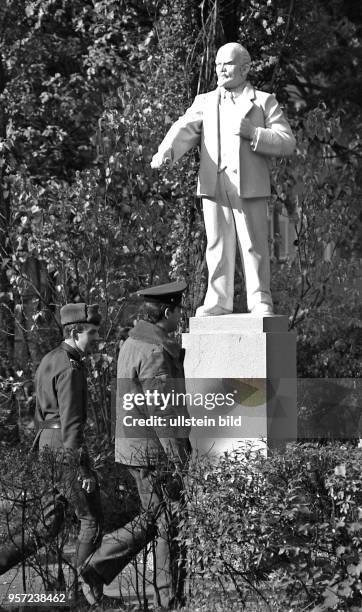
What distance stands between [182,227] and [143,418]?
485 centimetres

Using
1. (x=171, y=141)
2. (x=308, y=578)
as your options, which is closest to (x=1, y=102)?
(x=171, y=141)

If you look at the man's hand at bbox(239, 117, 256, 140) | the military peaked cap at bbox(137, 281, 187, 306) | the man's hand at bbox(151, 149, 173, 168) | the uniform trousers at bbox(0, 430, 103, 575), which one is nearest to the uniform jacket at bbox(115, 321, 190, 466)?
the military peaked cap at bbox(137, 281, 187, 306)

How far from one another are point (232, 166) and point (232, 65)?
26.3 inches

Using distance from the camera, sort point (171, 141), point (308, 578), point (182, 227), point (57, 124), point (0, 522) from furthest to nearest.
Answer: point (57, 124) < point (182, 227) < point (171, 141) < point (0, 522) < point (308, 578)

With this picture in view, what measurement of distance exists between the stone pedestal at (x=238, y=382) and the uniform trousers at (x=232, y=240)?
0.24 metres

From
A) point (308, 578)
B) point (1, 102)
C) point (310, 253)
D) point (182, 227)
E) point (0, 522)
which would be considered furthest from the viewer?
point (1, 102)

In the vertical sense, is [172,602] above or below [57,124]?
below

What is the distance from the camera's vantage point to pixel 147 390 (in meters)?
7.07

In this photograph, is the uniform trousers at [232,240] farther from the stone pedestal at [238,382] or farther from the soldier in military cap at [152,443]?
the soldier in military cap at [152,443]

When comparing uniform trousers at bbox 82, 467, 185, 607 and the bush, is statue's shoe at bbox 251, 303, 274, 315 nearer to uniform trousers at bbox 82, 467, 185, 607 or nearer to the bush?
uniform trousers at bbox 82, 467, 185, 607

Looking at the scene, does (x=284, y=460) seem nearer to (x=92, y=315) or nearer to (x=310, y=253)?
(x=92, y=315)

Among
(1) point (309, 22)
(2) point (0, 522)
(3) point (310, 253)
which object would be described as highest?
(1) point (309, 22)

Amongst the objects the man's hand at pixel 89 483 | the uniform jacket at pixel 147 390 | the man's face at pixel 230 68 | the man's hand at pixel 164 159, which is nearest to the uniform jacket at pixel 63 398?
the man's hand at pixel 89 483

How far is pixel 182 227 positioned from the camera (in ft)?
38.5
